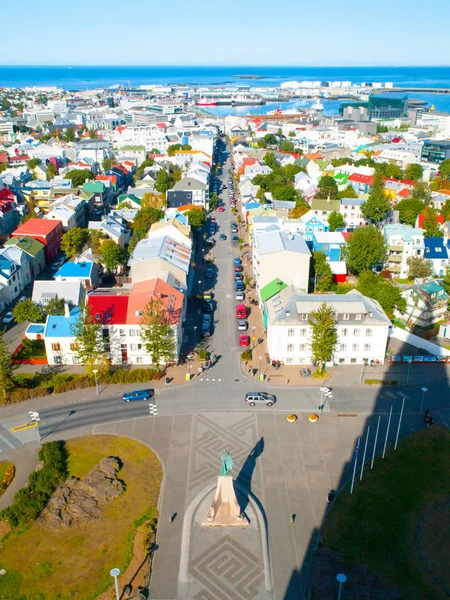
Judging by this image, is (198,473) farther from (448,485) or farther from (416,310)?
(416,310)

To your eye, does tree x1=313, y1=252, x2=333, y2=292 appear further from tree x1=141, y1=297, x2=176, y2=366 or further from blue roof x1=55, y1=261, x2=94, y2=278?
blue roof x1=55, y1=261, x2=94, y2=278

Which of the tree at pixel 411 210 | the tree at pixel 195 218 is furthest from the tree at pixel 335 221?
the tree at pixel 195 218

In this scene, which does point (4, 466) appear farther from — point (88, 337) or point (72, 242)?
point (72, 242)

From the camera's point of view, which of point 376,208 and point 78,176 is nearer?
point 376,208

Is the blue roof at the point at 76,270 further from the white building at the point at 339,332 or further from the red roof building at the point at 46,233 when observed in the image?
the white building at the point at 339,332

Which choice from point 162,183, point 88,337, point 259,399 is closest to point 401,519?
point 259,399

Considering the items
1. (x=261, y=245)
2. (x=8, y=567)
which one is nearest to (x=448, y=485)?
(x=8, y=567)

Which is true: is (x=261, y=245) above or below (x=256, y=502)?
above
